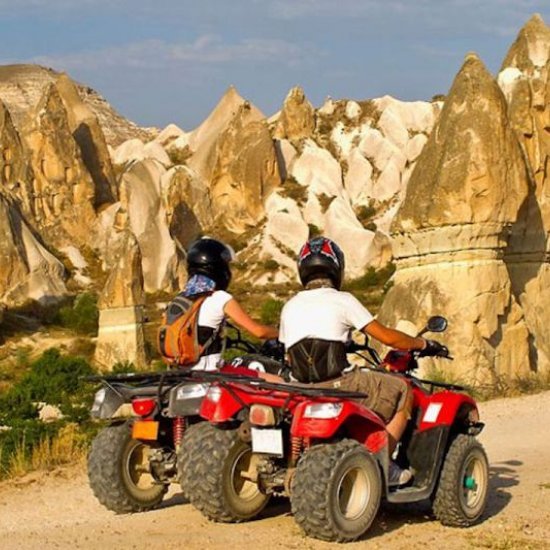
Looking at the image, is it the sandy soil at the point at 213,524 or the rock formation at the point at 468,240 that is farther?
the rock formation at the point at 468,240

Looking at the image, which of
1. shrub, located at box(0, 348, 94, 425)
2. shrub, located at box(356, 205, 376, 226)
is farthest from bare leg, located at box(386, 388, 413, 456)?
shrub, located at box(356, 205, 376, 226)

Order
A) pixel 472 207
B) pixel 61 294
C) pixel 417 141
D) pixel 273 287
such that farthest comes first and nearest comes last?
pixel 417 141 < pixel 273 287 < pixel 61 294 < pixel 472 207

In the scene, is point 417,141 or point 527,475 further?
point 417,141

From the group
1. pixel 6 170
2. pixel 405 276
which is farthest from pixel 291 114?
pixel 405 276

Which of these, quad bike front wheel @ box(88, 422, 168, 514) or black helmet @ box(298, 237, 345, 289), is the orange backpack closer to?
quad bike front wheel @ box(88, 422, 168, 514)

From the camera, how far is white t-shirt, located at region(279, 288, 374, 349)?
5.78m

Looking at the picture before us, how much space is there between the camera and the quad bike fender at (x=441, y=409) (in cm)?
608

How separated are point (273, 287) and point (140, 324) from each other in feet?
47.5

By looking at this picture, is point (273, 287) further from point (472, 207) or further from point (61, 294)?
point (472, 207)

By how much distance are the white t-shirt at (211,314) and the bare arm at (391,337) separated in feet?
2.69

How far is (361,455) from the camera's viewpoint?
5492 millimetres

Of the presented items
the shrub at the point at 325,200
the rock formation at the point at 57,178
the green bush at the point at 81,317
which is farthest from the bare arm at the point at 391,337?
the shrub at the point at 325,200

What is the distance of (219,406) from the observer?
5.53m

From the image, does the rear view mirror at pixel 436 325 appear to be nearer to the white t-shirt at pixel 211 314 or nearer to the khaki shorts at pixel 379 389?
the khaki shorts at pixel 379 389
